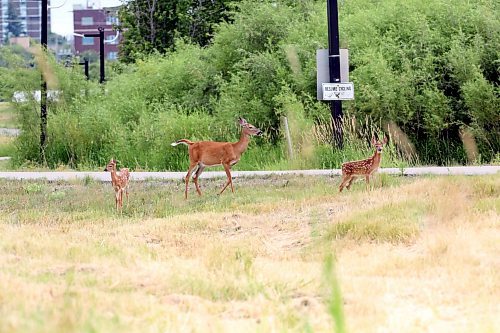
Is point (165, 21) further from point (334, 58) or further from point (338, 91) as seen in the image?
A: point (338, 91)

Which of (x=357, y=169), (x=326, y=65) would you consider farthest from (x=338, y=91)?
(x=357, y=169)

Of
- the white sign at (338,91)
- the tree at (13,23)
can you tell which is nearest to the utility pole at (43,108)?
the white sign at (338,91)

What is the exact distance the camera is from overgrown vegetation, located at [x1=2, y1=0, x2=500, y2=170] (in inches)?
888

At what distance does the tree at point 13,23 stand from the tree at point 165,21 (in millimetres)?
54968

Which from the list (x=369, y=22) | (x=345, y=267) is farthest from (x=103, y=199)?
(x=369, y=22)

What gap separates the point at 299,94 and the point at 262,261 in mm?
16269

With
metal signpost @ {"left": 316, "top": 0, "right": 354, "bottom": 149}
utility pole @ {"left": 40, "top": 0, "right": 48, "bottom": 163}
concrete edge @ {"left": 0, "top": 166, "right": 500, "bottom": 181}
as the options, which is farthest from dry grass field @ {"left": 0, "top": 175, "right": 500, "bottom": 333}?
utility pole @ {"left": 40, "top": 0, "right": 48, "bottom": 163}

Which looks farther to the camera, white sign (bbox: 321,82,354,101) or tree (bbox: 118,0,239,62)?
tree (bbox: 118,0,239,62)

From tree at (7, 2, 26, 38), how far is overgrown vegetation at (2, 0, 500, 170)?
2745 inches

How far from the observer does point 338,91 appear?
69.2ft

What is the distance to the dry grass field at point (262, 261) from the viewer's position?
22.0 ft

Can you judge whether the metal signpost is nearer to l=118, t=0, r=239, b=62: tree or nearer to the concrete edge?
the concrete edge

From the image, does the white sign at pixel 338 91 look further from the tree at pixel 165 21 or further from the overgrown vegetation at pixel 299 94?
the tree at pixel 165 21

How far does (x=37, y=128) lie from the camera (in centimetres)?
2747
